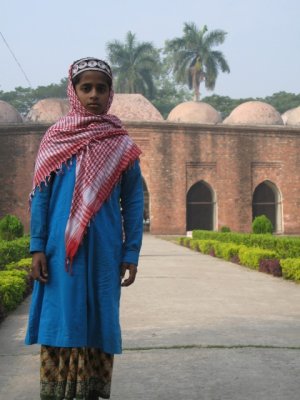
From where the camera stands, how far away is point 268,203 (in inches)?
922

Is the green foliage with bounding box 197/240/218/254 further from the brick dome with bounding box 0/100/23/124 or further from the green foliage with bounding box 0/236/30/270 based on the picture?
the brick dome with bounding box 0/100/23/124

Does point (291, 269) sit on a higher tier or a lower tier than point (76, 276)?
lower

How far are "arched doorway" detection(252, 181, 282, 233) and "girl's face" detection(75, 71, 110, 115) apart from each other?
2139cm

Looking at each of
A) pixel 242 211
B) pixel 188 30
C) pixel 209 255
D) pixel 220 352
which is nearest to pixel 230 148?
pixel 242 211

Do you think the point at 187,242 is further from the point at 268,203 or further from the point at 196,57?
the point at 196,57

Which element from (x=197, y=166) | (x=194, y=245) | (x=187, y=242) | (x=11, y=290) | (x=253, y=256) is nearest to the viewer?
(x=11, y=290)

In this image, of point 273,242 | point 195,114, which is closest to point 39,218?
point 273,242

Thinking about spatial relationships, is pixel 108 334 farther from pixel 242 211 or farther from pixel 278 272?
pixel 242 211

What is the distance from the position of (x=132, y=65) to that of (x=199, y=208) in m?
14.4

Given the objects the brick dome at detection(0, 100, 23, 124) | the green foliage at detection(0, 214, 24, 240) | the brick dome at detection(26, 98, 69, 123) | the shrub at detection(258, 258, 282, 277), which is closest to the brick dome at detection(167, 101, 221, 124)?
the brick dome at detection(26, 98, 69, 123)

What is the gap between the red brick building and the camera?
21.7 m

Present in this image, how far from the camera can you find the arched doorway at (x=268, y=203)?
2347 cm

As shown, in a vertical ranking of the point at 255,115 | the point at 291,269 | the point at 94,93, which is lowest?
the point at 291,269

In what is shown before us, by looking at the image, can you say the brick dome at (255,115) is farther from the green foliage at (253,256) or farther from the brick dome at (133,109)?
the green foliage at (253,256)
